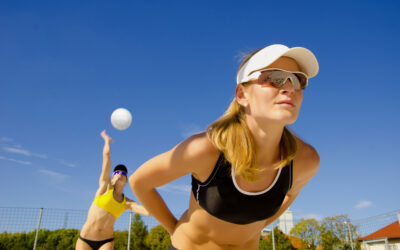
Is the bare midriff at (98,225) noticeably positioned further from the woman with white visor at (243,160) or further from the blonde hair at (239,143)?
the blonde hair at (239,143)

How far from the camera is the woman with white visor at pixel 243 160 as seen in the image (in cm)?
225

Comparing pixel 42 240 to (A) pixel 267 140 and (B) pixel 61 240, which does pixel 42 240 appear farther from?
(A) pixel 267 140

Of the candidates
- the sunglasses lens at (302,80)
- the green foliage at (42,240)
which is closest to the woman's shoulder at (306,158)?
the sunglasses lens at (302,80)

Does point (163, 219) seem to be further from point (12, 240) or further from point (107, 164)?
point (12, 240)

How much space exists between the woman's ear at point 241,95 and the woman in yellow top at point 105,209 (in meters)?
5.72

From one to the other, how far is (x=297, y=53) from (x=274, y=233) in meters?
14.2

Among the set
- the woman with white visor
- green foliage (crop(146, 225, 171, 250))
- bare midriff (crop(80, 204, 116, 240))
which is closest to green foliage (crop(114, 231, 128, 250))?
green foliage (crop(146, 225, 171, 250))

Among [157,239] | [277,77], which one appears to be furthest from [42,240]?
[277,77]

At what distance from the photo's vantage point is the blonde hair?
228cm

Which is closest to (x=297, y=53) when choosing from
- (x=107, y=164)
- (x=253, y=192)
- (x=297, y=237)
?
(x=253, y=192)

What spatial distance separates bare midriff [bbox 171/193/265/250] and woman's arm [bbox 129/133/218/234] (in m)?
0.28

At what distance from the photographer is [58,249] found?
1435 centimetres

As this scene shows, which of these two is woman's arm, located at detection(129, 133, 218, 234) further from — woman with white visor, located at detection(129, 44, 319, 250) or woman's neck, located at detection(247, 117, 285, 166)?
woman's neck, located at detection(247, 117, 285, 166)

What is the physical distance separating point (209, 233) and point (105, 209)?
566 cm
